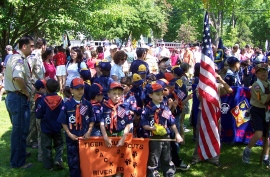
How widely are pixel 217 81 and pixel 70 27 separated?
371 inches

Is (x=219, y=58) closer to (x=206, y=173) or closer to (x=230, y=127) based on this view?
(x=230, y=127)

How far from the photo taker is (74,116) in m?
4.93

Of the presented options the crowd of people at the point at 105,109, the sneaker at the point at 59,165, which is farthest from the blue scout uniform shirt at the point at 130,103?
the sneaker at the point at 59,165

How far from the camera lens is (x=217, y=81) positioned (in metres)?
6.14

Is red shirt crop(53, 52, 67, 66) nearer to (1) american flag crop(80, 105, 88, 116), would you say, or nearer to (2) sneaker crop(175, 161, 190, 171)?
(1) american flag crop(80, 105, 88, 116)

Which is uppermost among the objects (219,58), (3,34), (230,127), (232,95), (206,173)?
(3,34)

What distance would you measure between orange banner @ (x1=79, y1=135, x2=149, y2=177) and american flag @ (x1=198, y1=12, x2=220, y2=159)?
53.1 inches

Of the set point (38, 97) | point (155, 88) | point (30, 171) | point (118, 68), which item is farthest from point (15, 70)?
point (155, 88)

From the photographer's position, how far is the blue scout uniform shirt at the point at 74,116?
4.92 m

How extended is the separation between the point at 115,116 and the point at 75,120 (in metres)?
0.61

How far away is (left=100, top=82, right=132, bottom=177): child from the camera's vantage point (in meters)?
4.86

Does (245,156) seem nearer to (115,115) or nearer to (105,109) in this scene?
(115,115)

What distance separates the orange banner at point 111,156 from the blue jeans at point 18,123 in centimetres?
146

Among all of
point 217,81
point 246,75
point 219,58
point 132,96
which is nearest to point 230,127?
point 217,81
